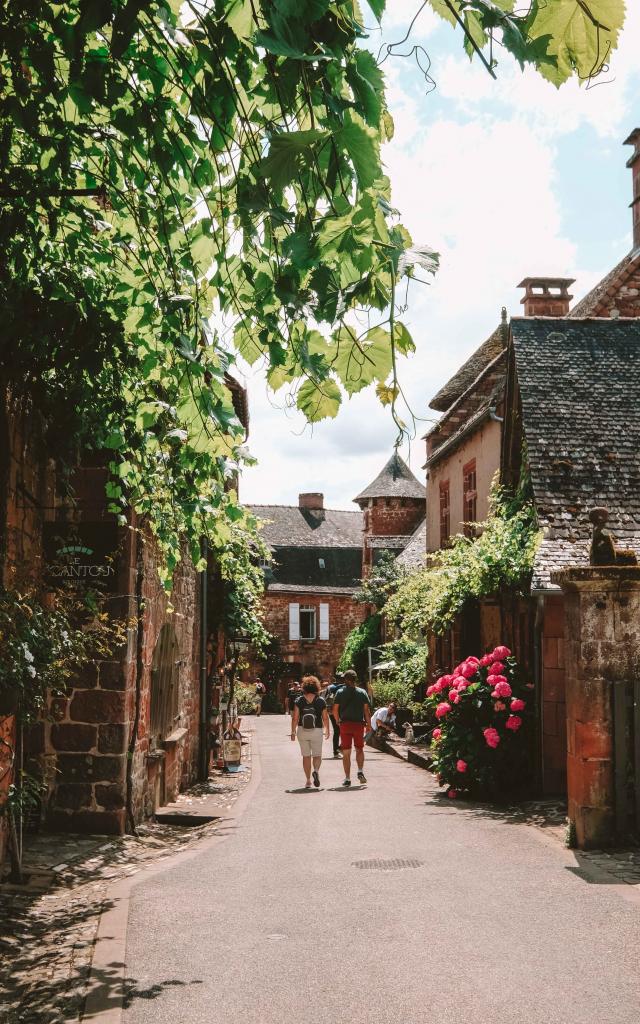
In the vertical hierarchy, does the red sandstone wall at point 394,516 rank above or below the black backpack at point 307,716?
above

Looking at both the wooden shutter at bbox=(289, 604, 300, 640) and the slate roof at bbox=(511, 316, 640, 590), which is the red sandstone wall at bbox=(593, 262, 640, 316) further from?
the wooden shutter at bbox=(289, 604, 300, 640)

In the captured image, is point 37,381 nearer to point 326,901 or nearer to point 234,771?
point 326,901

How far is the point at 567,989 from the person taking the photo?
4941mm

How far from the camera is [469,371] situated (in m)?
27.8

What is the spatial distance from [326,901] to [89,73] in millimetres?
5339

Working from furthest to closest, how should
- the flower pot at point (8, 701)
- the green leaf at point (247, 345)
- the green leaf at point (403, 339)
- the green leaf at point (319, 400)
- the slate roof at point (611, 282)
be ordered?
the slate roof at point (611, 282) → the flower pot at point (8, 701) → the green leaf at point (247, 345) → the green leaf at point (319, 400) → the green leaf at point (403, 339)

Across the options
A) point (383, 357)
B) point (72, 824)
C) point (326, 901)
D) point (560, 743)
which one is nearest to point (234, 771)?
point (560, 743)

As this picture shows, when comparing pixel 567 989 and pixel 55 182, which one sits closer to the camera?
pixel 567 989

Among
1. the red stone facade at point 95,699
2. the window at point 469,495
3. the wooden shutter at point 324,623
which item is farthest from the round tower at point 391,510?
the red stone facade at point 95,699

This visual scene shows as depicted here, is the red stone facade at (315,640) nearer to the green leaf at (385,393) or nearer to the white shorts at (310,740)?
the white shorts at (310,740)

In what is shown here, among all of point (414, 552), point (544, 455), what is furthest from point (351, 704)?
point (414, 552)

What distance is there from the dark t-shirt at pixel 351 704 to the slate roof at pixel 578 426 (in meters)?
3.74

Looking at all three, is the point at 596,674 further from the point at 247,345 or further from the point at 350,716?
the point at 350,716

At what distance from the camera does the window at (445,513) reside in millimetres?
23797
